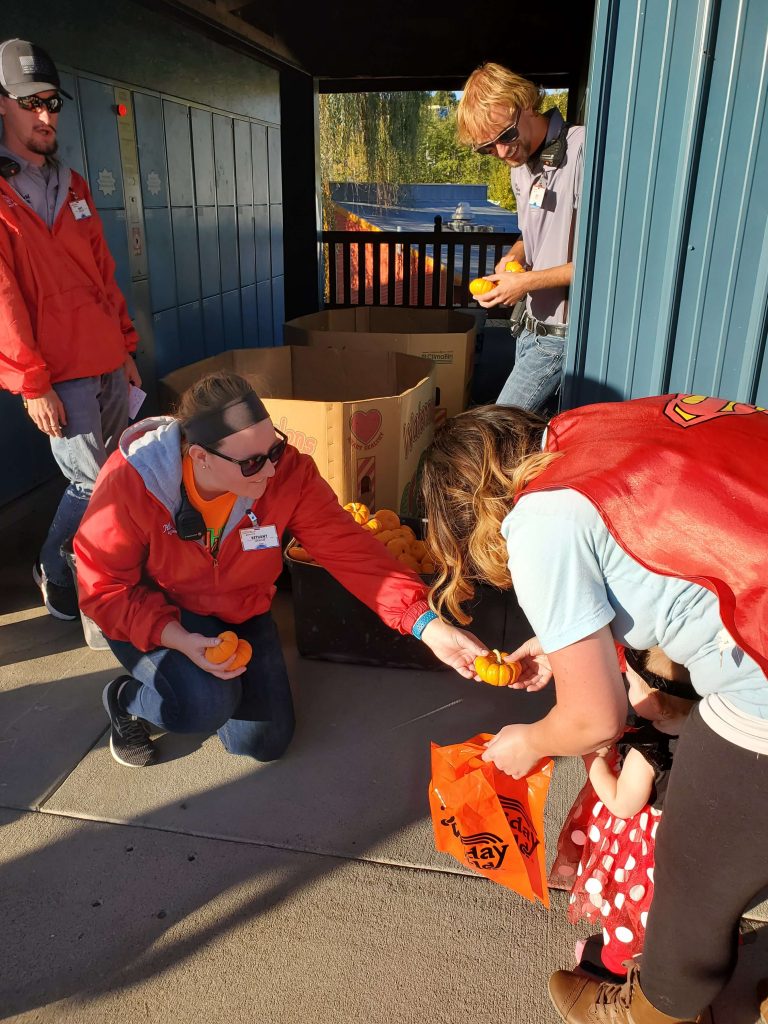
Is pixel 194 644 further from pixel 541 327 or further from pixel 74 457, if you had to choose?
pixel 541 327

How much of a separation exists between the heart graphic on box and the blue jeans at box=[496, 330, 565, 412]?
0.54 metres

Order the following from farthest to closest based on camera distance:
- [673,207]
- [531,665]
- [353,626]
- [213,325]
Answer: [213,325], [353,626], [673,207], [531,665]

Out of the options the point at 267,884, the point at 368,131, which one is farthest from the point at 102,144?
the point at 368,131

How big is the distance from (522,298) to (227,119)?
14.4 feet

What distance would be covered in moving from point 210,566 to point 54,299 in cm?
147

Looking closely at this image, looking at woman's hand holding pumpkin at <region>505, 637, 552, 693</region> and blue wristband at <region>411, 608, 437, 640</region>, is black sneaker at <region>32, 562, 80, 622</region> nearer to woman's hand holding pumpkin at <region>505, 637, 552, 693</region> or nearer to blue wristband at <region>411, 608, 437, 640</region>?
blue wristband at <region>411, 608, 437, 640</region>

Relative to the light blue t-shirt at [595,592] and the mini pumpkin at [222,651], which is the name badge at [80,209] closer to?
the mini pumpkin at [222,651]

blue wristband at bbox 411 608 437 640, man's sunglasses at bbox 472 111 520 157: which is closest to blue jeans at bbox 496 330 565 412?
man's sunglasses at bbox 472 111 520 157

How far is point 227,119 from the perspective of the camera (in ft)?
22.6

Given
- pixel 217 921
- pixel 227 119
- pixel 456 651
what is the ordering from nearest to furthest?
pixel 217 921, pixel 456 651, pixel 227 119

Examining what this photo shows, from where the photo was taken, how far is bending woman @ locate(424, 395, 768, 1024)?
1.37m

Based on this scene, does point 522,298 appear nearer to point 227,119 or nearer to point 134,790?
point 134,790

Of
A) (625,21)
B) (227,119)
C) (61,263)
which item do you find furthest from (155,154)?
(625,21)

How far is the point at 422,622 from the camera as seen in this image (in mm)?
2439
